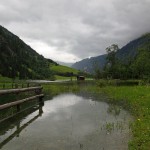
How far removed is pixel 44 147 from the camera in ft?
39.6

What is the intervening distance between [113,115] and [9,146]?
10.1m

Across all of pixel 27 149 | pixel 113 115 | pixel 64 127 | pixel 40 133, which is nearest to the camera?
pixel 27 149

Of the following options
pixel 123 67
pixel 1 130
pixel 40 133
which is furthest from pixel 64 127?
pixel 123 67

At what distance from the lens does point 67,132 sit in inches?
584

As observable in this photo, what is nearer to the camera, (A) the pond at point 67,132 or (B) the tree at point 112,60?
(A) the pond at point 67,132

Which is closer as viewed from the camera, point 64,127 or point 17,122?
point 64,127

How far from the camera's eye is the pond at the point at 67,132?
40.6 ft

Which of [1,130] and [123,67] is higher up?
[123,67]

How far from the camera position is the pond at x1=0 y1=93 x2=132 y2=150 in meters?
12.4

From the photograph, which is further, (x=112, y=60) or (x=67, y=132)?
(x=112, y=60)

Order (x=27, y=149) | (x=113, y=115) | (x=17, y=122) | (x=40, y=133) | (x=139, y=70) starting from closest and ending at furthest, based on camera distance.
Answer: (x=27, y=149), (x=40, y=133), (x=17, y=122), (x=113, y=115), (x=139, y=70)

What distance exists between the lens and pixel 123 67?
176 meters

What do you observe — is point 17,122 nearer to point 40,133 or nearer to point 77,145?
point 40,133

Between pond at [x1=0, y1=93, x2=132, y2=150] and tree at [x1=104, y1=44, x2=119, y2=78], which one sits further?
tree at [x1=104, y1=44, x2=119, y2=78]
